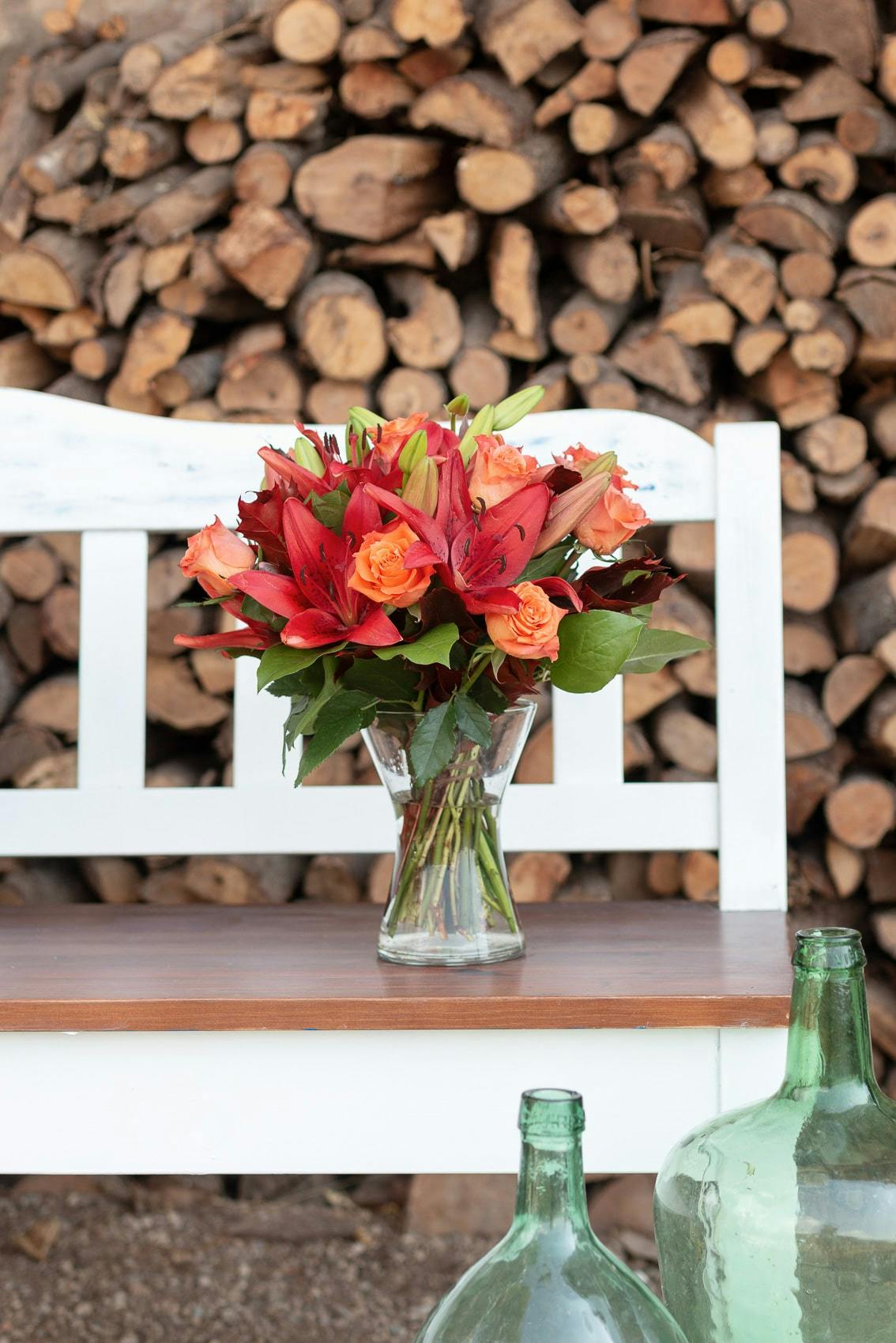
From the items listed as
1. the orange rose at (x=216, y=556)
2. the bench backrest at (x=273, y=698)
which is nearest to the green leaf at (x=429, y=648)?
the orange rose at (x=216, y=556)

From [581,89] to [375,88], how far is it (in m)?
0.25

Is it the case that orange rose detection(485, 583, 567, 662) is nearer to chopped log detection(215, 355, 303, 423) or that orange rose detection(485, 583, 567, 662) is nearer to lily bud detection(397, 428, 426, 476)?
lily bud detection(397, 428, 426, 476)

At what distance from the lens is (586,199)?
64.3 inches

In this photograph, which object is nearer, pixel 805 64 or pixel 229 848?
pixel 229 848

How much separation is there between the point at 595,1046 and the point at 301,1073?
169 millimetres

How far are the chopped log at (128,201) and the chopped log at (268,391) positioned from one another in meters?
0.25

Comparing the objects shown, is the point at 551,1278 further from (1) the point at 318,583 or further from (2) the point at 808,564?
(2) the point at 808,564

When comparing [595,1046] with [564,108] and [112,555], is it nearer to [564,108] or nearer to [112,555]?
[112,555]

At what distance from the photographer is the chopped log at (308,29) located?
167 centimetres

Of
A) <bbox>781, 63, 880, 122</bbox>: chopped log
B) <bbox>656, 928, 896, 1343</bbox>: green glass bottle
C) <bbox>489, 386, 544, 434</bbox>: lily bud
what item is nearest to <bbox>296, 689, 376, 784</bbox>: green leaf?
<bbox>489, 386, 544, 434</bbox>: lily bud

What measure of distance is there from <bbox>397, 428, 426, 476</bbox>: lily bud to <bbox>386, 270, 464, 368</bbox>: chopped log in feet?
2.95

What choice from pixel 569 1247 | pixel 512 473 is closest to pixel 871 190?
pixel 512 473

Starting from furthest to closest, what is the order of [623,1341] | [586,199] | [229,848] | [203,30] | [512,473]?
1. [203,30]
2. [586,199]
3. [229,848]
4. [512,473]
5. [623,1341]

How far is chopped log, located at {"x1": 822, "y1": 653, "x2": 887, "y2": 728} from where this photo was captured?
1.63 meters
